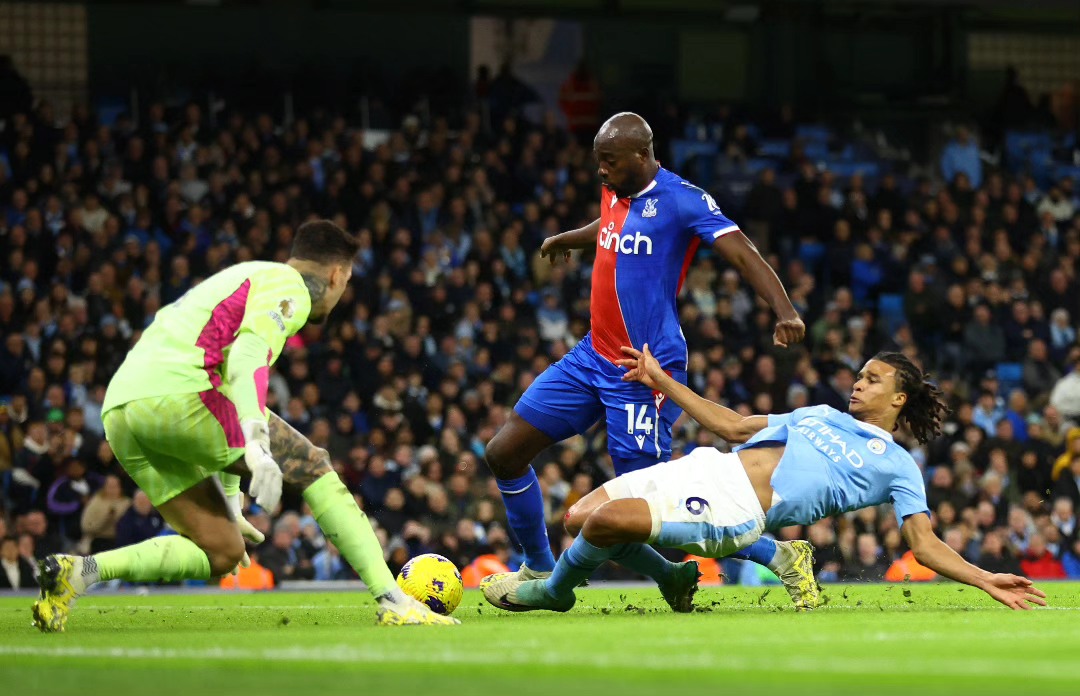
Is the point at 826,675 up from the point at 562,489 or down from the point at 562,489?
up

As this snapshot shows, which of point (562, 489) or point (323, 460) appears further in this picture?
point (562, 489)

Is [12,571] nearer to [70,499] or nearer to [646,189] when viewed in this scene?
[70,499]

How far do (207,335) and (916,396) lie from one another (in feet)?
12.0

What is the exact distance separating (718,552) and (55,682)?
3.82m

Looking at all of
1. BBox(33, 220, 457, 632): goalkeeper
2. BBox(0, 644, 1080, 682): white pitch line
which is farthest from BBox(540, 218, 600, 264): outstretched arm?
BBox(0, 644, 1080, 682): white pitch line

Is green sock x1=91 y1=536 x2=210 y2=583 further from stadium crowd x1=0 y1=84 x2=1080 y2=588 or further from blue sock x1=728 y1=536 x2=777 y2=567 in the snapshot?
stadium crowd x1=0 y1=84 x2=1080 y2=588

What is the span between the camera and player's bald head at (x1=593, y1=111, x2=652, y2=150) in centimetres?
958

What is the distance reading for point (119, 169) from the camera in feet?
69.7

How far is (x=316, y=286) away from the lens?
8195mm

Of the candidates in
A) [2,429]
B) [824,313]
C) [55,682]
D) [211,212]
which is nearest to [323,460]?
[55,682]

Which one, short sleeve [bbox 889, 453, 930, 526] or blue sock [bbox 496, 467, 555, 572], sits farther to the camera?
blue sock [bbox 496, 467, 555, 572]

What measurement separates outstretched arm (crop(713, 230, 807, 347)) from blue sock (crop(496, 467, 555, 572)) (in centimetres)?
172

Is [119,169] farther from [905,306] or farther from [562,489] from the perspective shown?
[905,306]

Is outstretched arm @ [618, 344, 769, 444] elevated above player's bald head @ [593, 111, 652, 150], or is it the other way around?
player's bald head @ [593, 111, 652, 150]
